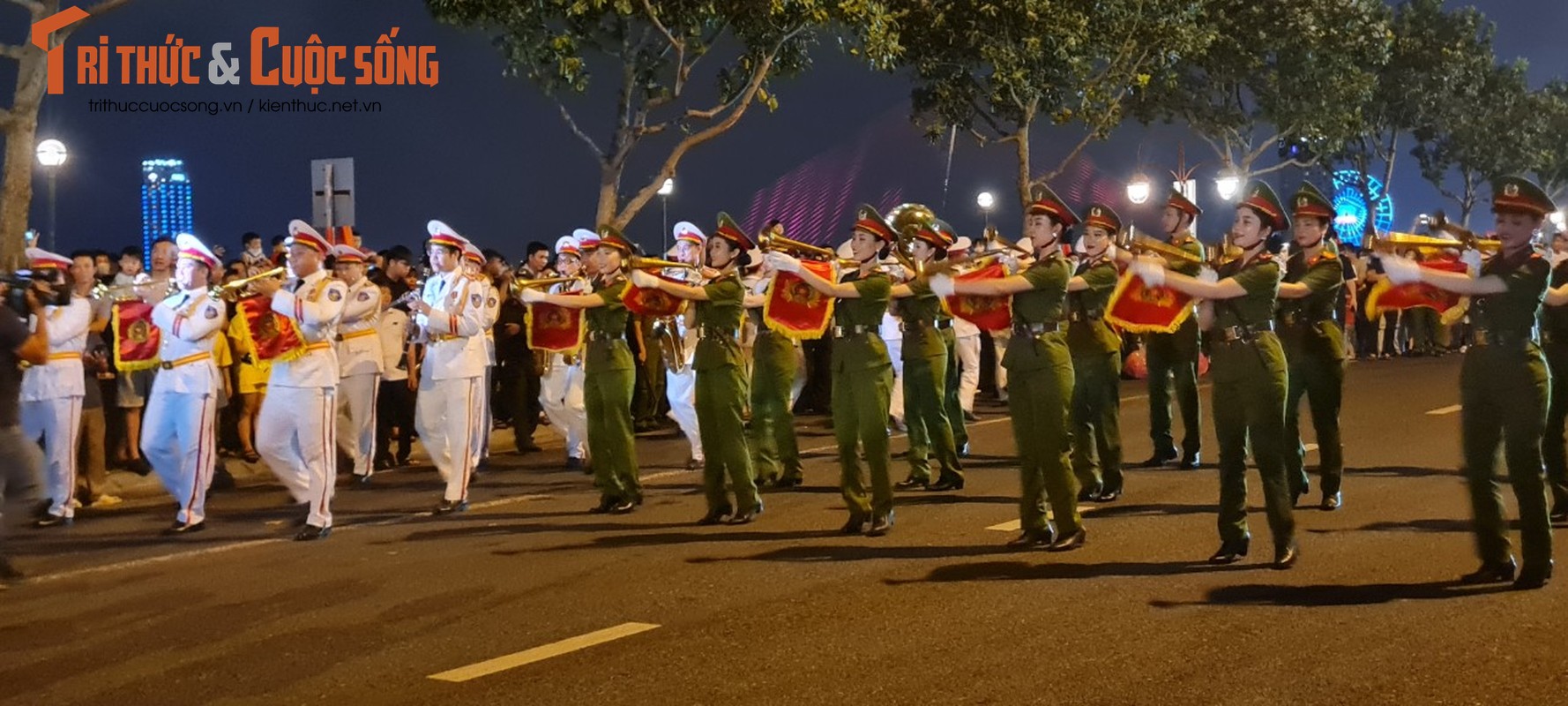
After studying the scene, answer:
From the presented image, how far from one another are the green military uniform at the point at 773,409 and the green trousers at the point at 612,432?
138 cm

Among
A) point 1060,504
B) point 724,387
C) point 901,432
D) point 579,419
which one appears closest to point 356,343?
point 579,419

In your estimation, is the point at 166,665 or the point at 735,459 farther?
the point at 735,459

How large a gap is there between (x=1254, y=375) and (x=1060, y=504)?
Answer: 1.29 m

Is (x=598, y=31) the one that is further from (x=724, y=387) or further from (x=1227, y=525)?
(x=1227, y=525)

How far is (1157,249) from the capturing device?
30.9 feet

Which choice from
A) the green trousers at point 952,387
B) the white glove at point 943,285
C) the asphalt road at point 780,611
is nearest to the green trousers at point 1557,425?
the asphalt road at point 780,611

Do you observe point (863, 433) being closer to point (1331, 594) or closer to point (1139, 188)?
point (1331, 594)

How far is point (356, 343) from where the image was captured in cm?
1355

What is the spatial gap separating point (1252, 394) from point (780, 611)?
2.77 metres

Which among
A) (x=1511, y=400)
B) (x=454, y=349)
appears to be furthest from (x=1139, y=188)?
(x=1511, y=400)

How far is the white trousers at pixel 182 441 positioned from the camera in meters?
10.8

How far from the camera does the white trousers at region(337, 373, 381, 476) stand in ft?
44.4

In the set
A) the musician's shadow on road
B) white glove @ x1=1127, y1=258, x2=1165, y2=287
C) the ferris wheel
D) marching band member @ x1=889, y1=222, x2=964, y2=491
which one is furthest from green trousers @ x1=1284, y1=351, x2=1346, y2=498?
the ferris wheel

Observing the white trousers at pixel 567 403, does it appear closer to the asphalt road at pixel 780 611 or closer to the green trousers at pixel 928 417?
the asphalt road at pixel 780 611
